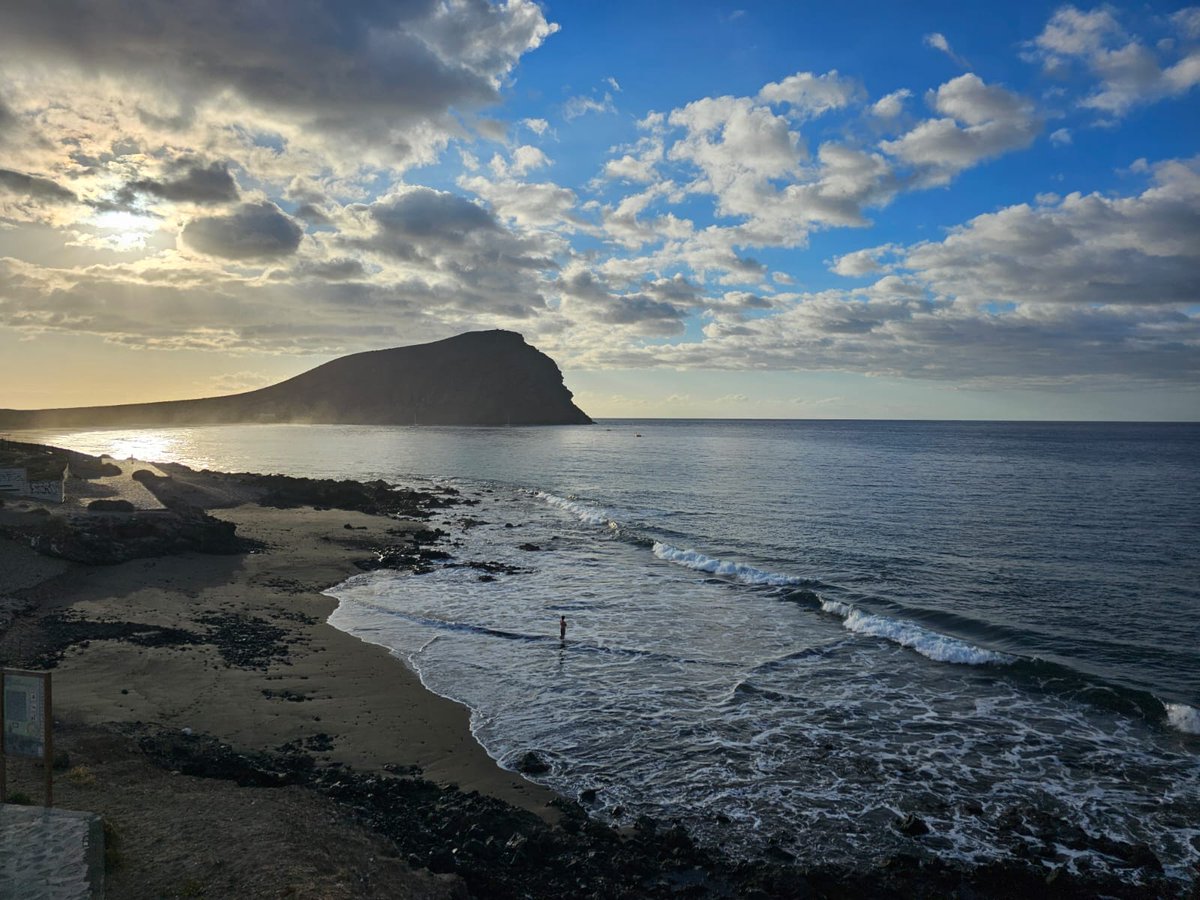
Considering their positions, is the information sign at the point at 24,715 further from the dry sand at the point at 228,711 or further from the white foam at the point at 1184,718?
the white foam at the point at 1184,718

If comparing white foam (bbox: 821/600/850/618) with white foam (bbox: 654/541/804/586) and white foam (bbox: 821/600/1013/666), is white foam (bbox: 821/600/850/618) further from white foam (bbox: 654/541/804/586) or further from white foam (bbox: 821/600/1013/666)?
white foam (bbox: 654/541/804/586)

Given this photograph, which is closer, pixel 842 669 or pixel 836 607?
pixel 842 669

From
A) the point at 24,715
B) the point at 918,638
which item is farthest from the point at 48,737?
the point at 918,638

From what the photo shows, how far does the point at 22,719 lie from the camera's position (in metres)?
8.39

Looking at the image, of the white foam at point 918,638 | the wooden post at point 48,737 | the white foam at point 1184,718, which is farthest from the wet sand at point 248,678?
the white foam at point 1184,718

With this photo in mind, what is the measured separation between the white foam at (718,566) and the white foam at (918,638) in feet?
14.1

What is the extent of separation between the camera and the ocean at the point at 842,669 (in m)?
11.8

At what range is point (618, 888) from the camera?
9312 mm

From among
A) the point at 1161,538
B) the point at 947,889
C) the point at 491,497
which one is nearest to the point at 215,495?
the point at 491,497

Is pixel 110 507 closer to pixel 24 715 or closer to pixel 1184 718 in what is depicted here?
pixel 24 715

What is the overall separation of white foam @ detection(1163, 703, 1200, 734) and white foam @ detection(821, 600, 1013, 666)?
12.1ft

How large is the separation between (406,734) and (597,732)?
150 inches

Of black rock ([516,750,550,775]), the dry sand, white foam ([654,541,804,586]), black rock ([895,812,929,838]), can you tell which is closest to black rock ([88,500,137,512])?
the dry sand

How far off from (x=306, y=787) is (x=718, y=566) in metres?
22.2
